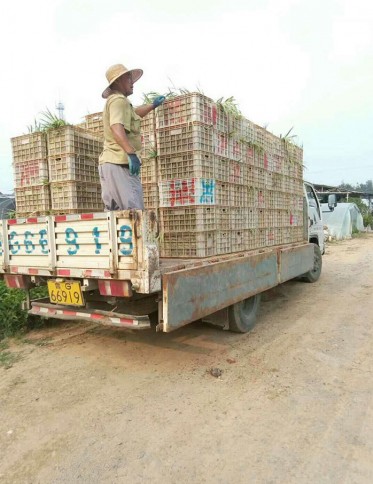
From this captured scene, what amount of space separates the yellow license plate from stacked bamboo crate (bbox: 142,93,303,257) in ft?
4.32

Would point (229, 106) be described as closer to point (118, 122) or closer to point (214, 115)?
point (214, 115)

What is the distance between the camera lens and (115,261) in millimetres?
3135

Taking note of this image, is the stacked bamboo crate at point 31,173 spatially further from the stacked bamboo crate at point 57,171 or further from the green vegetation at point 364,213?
the green vegetation at point 364,213

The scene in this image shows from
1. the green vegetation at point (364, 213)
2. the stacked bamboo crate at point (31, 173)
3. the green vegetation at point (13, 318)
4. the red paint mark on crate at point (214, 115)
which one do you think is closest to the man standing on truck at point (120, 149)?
the red paint mark on crate at point (214, 115)

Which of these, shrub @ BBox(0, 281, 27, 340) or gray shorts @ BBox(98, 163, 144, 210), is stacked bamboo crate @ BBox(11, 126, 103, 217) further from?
shrub @ BBox(0, 281, 27, 340)

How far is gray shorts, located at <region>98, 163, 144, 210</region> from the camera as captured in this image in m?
3.75

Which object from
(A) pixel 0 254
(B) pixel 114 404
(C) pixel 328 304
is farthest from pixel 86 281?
(C) pixel 328 304

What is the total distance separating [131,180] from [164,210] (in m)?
0.78

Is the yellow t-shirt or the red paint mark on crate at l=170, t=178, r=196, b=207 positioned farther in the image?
the red paint mark on crate at l=170, t=178, r=196, b=207

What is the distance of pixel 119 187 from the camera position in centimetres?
375

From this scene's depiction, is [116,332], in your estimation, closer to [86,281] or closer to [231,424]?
[86,281]

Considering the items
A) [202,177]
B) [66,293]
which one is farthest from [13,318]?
[202,177]

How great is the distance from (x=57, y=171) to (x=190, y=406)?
3052 millimetres

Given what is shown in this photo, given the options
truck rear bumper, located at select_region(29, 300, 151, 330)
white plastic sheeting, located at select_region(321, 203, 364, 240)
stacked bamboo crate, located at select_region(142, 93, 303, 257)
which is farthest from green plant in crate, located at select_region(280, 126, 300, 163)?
white plastic sheeting, located at select_region(321, 203, 364, 240)
